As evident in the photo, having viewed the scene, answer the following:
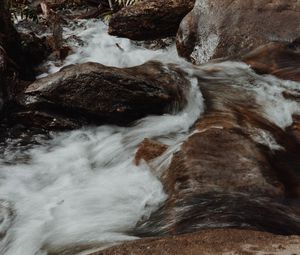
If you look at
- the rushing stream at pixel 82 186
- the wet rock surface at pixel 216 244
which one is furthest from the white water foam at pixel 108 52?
the wet rock surface at pixel 216 244

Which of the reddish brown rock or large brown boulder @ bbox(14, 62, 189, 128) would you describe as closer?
the reddish brown rock

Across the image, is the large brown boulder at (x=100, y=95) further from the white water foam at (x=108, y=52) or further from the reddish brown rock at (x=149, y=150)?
the white water foam at (x=108, y=52)

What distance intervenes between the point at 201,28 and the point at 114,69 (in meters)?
2.52

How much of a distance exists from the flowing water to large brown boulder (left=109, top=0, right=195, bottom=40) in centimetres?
205

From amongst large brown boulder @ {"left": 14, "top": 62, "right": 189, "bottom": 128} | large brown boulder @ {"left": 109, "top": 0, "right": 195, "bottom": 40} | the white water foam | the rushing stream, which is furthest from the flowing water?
large brown boulder @ {"left": 109, "top": 0, "right": 195, "bottom": 40}

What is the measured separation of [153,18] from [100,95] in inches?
145

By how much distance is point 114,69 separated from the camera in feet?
19.1

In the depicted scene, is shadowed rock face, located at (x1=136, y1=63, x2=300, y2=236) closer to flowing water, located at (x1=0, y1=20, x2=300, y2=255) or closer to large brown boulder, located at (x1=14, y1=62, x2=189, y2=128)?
flowing water, located at (x1=0, y1=20, x2=300, y2=255)

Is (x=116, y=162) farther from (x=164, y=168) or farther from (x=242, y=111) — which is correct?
(x=242, y=111)

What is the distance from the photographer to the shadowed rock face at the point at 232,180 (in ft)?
11.4

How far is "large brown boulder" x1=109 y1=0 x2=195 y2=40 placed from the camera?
29.2 ft

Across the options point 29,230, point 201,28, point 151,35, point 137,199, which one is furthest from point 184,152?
point 151,35

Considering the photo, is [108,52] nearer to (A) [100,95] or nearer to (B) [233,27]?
(B) [233,27]

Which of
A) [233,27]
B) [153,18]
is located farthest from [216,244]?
[153,18]
